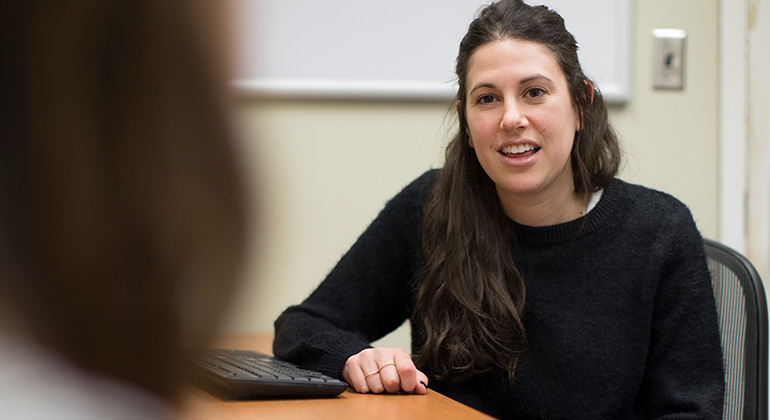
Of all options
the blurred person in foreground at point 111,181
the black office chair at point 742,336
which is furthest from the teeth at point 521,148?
the blurred person in foreground at point 111,181

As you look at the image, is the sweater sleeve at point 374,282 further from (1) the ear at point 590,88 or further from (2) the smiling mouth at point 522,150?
(1) the ear at point 590,88

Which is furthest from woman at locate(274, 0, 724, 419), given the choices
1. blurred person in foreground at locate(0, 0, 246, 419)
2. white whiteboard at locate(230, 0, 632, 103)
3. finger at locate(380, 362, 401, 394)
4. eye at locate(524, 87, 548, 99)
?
blurred person in foreground at locate(0, 0, 246, 419)

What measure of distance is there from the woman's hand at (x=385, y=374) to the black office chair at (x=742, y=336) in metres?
0.53

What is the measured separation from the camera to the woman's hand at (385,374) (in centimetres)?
97

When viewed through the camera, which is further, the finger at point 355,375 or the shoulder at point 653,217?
the shoulder at point 653,217

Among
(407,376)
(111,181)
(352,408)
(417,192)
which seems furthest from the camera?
(417,192)

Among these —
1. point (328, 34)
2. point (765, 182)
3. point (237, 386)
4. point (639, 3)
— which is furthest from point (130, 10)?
point (765, 182)

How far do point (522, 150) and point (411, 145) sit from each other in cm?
68

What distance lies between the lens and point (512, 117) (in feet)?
4.03

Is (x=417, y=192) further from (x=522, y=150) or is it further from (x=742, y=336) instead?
(x=742, y=336)

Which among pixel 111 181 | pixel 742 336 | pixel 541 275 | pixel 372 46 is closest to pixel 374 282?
pixel 541 275

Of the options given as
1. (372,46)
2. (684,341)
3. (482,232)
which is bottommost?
(684,341)

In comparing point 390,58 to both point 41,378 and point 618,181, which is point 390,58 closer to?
point 618,181

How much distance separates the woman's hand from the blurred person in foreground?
0.79 metres
